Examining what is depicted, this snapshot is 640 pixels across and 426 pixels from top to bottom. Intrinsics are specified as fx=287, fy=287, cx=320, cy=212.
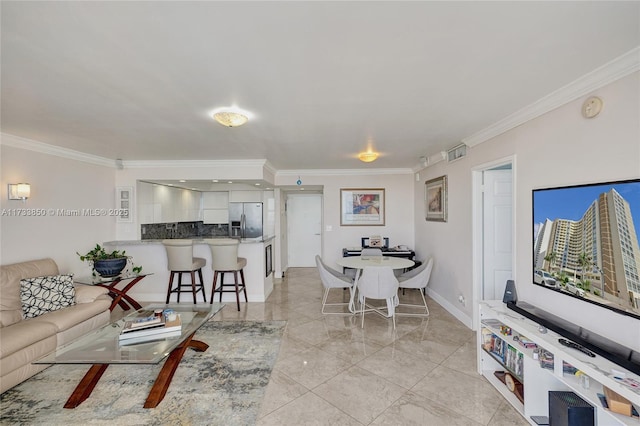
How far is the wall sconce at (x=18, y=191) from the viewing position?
3174 mm

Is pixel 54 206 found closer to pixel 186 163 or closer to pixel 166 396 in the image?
pixel 186 163

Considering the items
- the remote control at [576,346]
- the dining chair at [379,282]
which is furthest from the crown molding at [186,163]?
the remote control at [576,346]

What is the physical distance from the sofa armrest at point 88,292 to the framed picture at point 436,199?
459cm

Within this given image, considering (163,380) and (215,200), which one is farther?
(215,200)

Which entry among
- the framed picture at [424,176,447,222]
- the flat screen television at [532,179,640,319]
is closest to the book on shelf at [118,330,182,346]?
the flat screen television at [532,179,640,319]

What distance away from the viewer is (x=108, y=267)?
3609 millimetres

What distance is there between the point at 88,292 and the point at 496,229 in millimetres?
4798

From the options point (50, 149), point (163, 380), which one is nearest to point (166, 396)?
point (163, 380)

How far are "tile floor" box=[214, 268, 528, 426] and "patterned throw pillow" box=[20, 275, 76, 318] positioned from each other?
5.65 feet

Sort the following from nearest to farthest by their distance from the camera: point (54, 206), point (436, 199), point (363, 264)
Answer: point (54, 206), point (363, 264), point (436, 199)

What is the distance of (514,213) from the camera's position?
264 centimetres

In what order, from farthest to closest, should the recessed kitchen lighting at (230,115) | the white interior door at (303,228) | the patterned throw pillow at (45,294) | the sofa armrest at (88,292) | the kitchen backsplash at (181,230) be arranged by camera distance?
the white interior door at (303,228)
the kitchen backsplash at (181,230)
the sofa armrest at (88,292)
the patterned throw pillow at (45,294)
the recessed kitchen lighting at (230,115)

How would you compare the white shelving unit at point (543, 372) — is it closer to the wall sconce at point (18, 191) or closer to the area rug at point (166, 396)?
the area rug at point (166, 396)

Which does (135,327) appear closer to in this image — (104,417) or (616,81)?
(104,417)
